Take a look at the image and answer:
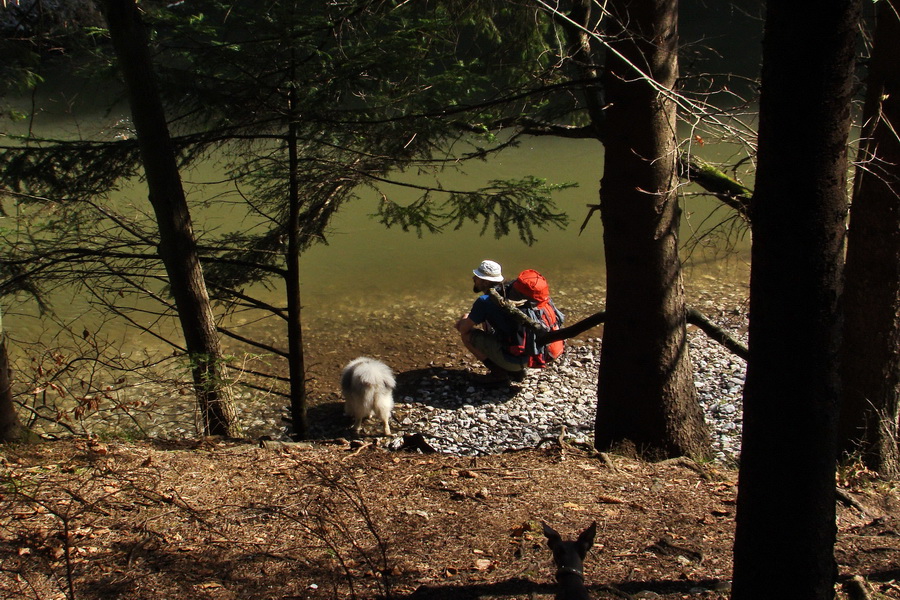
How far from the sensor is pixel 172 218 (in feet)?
21.0

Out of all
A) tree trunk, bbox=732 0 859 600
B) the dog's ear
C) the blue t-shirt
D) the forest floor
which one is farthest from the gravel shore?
tree trunk, bbox=732 0 859 600

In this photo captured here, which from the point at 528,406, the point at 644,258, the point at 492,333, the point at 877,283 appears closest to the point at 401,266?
the point at 492,333

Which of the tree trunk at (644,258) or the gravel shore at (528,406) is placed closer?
the tree trunk at (644,258)

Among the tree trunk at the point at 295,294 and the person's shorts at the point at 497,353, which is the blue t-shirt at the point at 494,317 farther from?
the tree trunk at the point at 295,294

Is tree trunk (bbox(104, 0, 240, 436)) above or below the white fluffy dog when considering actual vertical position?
above

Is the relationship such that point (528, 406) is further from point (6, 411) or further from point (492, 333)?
point (6, 411)

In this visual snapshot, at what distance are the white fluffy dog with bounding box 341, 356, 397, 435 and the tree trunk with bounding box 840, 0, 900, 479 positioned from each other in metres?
4.48

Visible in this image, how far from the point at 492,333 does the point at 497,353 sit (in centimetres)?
26

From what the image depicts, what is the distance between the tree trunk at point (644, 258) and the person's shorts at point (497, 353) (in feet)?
10.8

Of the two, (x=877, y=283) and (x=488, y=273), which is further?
(x=488, y=273)

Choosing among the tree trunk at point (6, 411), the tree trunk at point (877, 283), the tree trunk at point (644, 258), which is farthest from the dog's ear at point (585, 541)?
the tree trunk at point (6, 411)

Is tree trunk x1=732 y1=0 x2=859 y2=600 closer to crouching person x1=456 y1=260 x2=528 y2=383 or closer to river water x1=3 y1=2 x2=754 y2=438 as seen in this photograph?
crouching person x1=456 y1=260 x2=528 y2=383

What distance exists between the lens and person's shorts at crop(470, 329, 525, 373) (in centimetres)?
941

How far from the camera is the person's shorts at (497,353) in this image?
941 centimetres
